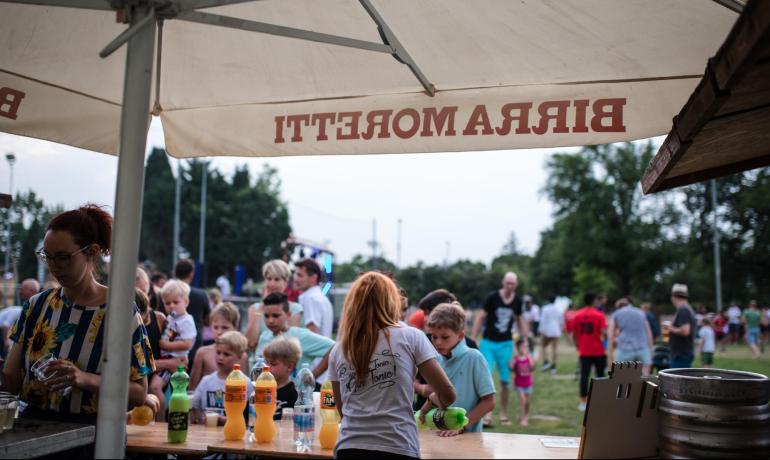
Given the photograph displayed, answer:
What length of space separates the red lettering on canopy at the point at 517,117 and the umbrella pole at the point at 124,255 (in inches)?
65.4

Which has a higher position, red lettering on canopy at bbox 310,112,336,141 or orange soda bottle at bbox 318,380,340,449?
red lettering on canopy at bbox 310,112,336,141

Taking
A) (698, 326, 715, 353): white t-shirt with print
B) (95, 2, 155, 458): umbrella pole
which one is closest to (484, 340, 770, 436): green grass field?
Result: (698, 326, 715, 353): white t-shirt with print

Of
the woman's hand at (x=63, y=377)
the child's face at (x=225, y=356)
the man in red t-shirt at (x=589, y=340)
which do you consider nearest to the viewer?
the woman's hand at (x=63, y=377)

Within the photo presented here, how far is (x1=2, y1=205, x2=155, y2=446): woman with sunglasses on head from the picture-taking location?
2.74 m

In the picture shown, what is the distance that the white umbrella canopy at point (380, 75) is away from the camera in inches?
116

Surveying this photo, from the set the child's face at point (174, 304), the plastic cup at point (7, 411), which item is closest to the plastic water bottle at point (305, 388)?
the plastic cup at point (7, 411)

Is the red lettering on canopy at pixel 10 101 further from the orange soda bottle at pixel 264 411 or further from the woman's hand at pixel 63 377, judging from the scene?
the orange soda bottle at pixel 264 411

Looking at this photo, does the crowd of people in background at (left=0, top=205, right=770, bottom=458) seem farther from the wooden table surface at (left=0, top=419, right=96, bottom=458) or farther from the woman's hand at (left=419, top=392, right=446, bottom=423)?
the wooden table surface at (left=0, top=419, right=96, bottom=458)

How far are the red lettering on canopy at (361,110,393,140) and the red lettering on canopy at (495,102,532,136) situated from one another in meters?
0.56

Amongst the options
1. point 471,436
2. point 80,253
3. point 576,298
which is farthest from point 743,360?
point 576,298

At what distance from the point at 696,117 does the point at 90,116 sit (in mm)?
3128

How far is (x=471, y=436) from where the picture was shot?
135 inches

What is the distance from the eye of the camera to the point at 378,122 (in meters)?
3.42

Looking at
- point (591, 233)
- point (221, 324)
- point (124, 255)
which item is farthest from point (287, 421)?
point (591, 233)
